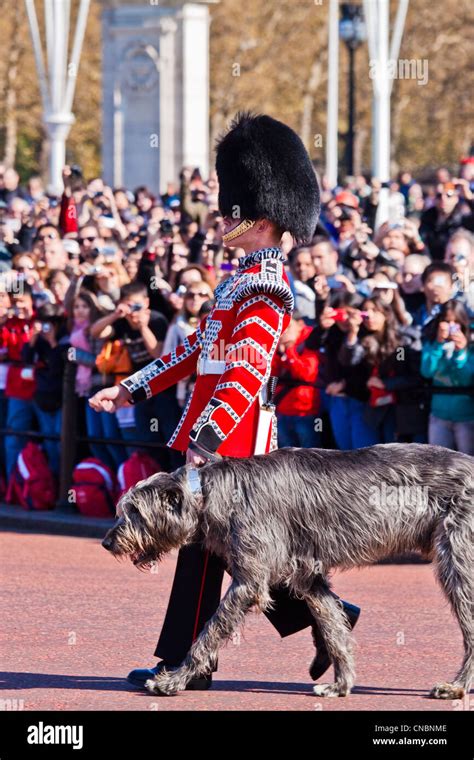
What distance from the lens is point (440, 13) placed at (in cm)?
5512

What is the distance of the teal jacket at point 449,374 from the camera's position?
412 inches

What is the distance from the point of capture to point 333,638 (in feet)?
22.3

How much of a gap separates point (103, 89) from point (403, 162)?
114 feet

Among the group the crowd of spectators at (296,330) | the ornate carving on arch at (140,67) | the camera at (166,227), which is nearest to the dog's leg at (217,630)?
the crowd of spectators at (296,330)

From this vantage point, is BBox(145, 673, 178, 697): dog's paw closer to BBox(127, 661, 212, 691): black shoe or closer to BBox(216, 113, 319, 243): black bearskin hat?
BBox(127, 661, 212, 691): black shoe

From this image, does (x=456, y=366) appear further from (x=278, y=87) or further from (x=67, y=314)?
(x=278, y=87)

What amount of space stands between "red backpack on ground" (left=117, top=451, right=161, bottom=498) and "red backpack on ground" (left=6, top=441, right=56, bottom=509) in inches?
36.7

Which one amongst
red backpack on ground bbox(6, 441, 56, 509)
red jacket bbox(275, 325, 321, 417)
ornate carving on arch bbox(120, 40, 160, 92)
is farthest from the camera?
ornate carving on arch bbox(120, 40, 160, 92)

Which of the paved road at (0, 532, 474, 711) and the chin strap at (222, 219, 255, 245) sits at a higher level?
the chin strap at (222, 219, 255, 245)

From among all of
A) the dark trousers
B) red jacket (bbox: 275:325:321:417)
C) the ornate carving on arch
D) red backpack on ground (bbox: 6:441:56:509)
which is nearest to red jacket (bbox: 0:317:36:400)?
red backpack on ground (bbox: 6:441:56:509)

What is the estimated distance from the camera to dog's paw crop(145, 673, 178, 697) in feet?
21.9

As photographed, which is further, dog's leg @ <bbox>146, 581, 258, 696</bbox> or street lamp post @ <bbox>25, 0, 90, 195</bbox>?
street lamp post @ <bbox>25, 0, 90, 195</bbox>

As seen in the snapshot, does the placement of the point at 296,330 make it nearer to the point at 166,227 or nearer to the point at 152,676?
the point at 152,676
